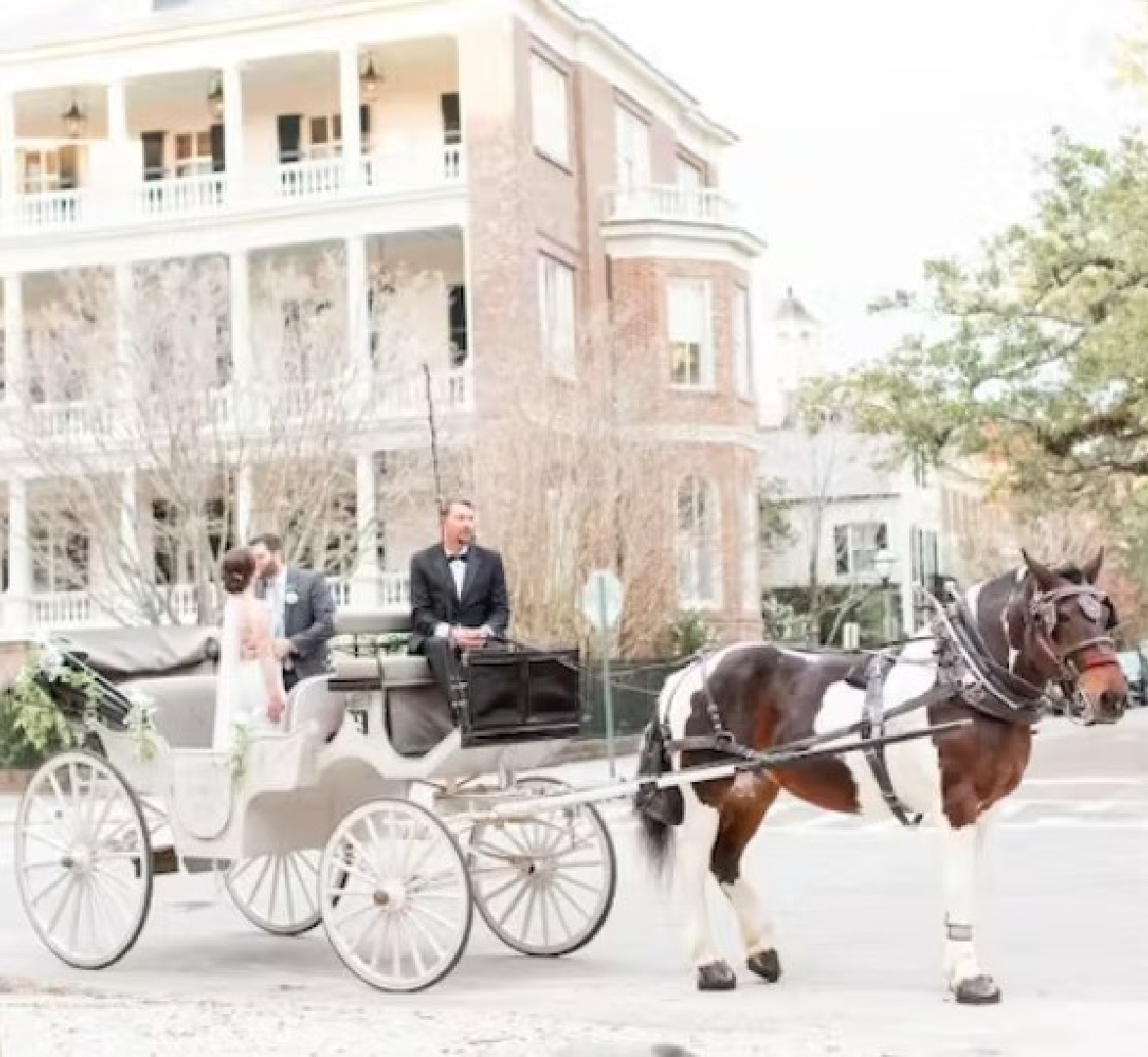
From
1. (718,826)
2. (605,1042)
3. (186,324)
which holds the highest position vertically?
(186,324)

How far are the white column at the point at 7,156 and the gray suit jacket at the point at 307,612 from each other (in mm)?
30651

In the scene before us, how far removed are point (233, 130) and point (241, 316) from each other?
4.41 m

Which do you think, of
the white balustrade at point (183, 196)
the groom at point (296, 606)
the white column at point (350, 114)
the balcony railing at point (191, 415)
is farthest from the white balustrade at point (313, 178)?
the groom at point (296, 606)

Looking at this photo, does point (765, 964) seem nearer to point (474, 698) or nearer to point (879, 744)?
point (879, 744)

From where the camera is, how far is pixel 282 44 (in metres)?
39.3

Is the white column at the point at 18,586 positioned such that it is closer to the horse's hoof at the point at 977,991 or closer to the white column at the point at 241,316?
the white column at the point at 241,316

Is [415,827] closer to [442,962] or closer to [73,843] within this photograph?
[442,962]

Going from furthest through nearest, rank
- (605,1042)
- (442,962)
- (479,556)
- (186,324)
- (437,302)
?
1. (437,302)
2. (186,324)
3. (479,556)
4. (442,962)
5. (605,1042)

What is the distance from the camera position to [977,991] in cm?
884

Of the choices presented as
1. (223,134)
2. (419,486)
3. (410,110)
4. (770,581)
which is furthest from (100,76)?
(770,581)

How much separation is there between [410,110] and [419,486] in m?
9.76

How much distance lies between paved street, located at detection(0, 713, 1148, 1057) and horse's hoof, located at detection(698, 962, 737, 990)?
0.08 metres

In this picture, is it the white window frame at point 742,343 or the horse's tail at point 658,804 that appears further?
the white window frame at point 742,343

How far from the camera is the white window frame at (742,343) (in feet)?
140
